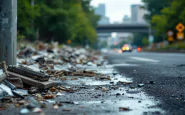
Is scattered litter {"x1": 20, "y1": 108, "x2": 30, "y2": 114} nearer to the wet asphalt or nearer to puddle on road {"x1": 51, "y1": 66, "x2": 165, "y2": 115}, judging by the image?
the wet asphalt

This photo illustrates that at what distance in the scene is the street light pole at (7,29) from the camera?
23.0 ft

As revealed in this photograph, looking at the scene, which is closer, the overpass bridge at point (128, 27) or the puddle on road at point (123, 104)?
the puddle on road at point (123, 104)

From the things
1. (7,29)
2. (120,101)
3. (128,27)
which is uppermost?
(7,29)

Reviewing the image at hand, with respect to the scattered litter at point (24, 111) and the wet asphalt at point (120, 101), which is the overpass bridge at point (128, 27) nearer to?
the wet asphalt at point (120, 101)

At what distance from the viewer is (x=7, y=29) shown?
7023 mm

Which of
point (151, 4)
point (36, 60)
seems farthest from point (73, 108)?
point (151, 4)

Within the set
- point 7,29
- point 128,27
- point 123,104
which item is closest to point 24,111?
point 123,104

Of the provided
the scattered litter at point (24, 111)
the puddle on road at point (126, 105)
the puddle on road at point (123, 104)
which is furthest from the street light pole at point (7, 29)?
the scattered litter at point (24, 111)

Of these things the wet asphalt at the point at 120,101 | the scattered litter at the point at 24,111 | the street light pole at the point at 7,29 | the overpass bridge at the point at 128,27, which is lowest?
the overpass bridge at the point at 128,27


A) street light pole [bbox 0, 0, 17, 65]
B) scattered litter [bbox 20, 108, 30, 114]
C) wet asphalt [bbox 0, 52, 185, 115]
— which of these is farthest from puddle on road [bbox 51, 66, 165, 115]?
street light pole [bbox 0, 0, 17, 65]

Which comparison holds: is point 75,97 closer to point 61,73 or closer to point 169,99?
point 169,99

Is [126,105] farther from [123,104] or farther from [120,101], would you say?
[120,101]

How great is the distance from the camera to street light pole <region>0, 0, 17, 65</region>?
23.0 feet

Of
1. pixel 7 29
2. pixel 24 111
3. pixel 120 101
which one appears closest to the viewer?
pixel 24 111
